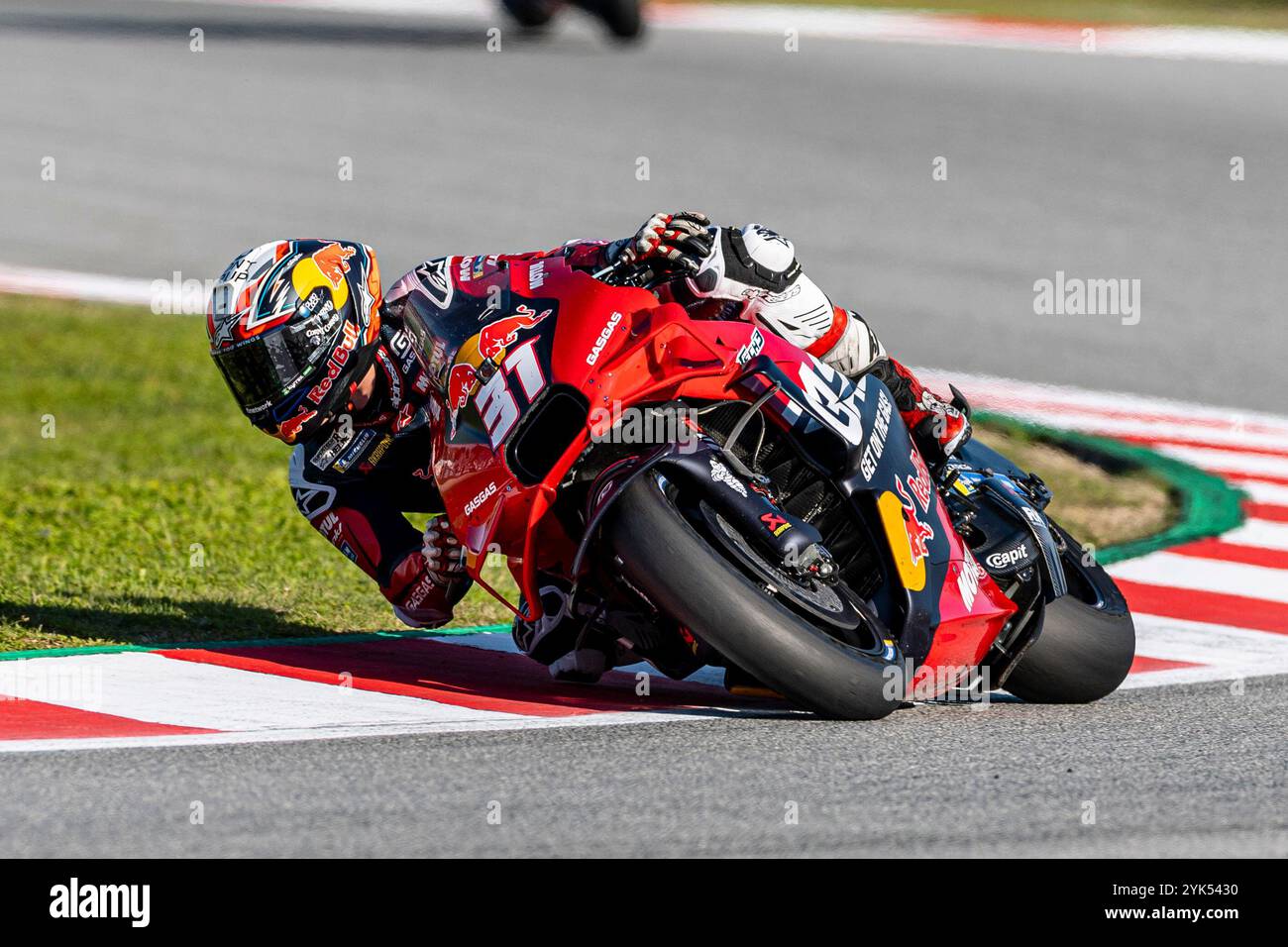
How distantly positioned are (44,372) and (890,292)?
5.63m

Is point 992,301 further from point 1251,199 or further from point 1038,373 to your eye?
point 1251,199

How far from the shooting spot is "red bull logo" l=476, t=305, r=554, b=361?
530 cm

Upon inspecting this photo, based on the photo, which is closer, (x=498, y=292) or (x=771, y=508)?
(x=771, y=508)

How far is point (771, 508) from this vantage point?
16.5ft

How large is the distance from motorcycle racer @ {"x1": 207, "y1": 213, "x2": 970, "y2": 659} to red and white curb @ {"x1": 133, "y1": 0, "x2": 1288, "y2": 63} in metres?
17.3

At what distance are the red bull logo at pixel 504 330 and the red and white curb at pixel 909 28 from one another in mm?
17697

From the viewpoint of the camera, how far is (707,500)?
502 centimetres

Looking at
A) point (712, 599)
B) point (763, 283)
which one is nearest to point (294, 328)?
point (763, 283)

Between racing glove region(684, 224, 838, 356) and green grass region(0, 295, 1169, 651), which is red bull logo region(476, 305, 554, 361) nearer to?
racing glove region(684, 224, 838, 356)

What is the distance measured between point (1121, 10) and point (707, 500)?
23.0 m

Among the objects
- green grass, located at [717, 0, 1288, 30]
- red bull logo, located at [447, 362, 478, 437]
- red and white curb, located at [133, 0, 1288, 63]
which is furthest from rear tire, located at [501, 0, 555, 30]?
red bull logo, located at [447, 362, 478, 437]
